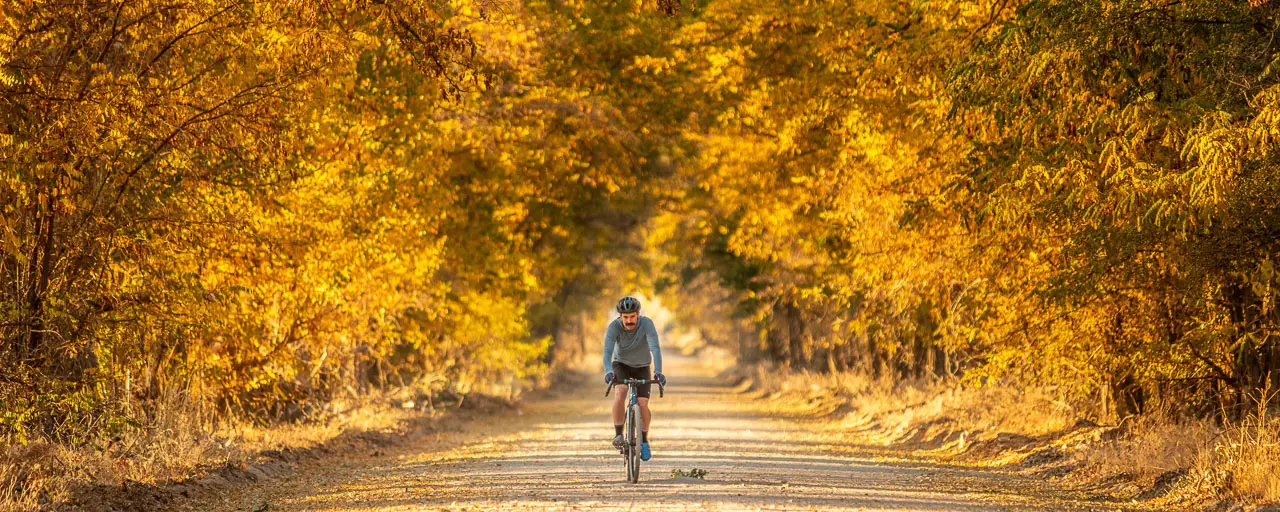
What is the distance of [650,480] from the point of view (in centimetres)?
1378

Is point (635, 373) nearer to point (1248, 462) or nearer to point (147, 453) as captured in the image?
point (147, 453)

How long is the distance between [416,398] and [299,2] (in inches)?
717

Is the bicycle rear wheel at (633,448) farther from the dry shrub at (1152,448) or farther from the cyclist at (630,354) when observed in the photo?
the dry shrub at (1152,448)

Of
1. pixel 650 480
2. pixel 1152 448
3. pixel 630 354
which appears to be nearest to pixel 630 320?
pixel 630 354

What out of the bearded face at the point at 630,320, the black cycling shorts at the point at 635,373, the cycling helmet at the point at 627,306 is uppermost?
the cycling helmet at the point at 627,306

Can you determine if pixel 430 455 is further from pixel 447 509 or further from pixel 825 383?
pixel 825 383

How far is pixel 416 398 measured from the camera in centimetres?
2767

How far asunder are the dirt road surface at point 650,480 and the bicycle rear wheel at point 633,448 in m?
0.17

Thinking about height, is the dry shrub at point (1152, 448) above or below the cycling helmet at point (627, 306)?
below

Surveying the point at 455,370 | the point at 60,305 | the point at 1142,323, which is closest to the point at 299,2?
the point at 60,305

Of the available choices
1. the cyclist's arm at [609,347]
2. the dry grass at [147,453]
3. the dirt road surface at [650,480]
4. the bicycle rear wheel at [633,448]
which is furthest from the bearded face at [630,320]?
the dry grass at [147,453]

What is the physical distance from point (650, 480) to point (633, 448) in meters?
0.52

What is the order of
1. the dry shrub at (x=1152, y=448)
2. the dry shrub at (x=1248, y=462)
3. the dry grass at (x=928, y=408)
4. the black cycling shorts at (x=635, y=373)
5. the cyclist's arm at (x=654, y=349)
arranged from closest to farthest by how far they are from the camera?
the dry shrub at (x=1248, y=462) < the dry shrub at (x=1152, y=448) < the cyclist's arm at (x=654, y=349) < the black cycling shorts at (x=635, y=373) < the dry grass at (x=928, y=408)

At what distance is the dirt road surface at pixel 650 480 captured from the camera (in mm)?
11781
